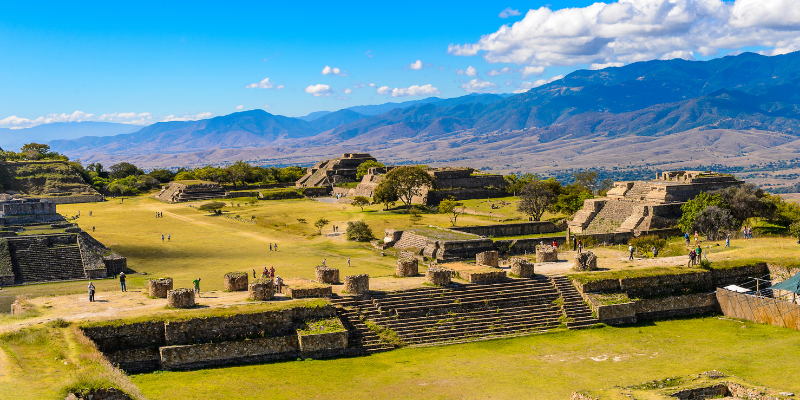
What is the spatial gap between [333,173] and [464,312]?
86934 millimetres

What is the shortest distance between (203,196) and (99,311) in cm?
7488

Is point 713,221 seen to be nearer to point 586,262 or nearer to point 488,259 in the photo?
point 586,262

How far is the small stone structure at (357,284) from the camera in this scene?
84.5ft

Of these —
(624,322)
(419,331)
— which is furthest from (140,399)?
(624,322)

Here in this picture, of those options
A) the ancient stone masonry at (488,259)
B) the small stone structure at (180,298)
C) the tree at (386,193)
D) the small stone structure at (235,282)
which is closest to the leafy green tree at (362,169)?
the tree at (386,193)

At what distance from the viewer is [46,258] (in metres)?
38.4

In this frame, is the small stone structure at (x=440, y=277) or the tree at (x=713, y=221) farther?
the tree at (x=713, y=221)

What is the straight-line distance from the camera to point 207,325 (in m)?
21.7

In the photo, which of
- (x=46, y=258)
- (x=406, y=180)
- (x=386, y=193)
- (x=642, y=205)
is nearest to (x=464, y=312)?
(x=642, y=205)

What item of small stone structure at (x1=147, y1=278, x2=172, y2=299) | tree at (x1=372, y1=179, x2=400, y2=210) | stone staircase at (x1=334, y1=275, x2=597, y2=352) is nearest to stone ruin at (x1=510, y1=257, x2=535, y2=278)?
stone staircase at (x1=334, y1=275, x2=597, y2=352)

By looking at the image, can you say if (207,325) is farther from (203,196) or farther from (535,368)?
(203,196)

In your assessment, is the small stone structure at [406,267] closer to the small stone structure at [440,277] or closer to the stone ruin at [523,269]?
the small stone structure at [440,277]

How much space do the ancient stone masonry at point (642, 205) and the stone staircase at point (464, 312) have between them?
2077 cm

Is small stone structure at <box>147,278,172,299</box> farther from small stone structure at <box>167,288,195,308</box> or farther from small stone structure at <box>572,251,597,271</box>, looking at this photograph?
small stone structure at <box>572,251,597,271</box>
